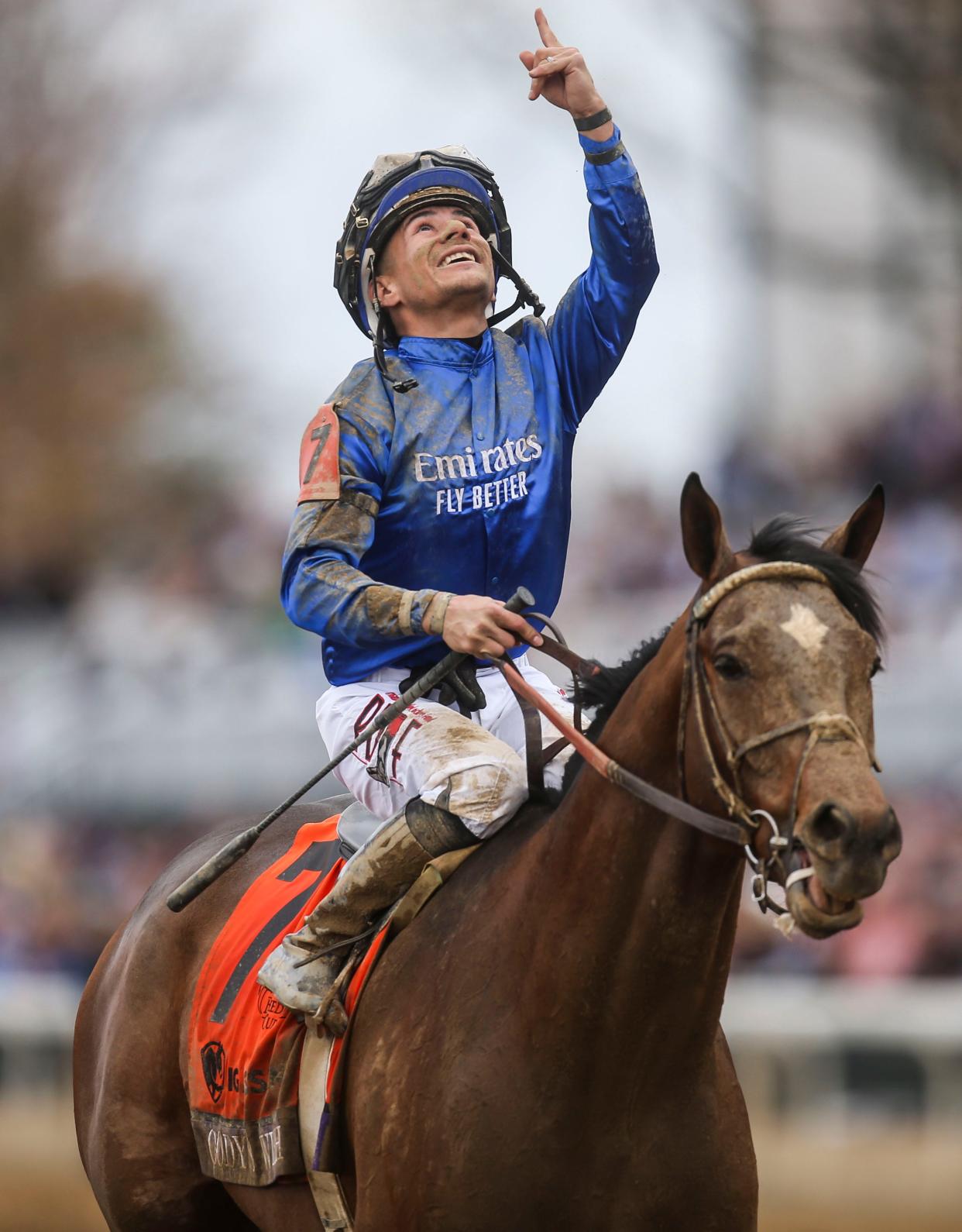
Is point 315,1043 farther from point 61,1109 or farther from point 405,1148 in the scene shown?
point 61,1109

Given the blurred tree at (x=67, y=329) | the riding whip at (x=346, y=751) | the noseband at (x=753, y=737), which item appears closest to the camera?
the noseband at (x=753, y=737)

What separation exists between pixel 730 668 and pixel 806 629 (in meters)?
0.15

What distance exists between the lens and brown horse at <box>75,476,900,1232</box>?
325 cm

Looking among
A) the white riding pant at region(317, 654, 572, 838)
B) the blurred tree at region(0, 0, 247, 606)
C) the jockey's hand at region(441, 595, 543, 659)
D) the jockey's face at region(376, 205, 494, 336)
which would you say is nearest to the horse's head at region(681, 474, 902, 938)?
the jockey's hand at region(441, 595, 543, 659)

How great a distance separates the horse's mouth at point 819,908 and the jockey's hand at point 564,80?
1.92 m

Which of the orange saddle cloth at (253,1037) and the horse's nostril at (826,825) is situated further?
the orange saddle cloth at (253,1037)

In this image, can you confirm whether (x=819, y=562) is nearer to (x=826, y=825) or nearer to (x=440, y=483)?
(x=826, y=825)

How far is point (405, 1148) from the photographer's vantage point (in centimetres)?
372

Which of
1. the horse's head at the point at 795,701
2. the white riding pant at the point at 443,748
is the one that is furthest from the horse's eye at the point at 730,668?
the white riding pant at the point at 443,748

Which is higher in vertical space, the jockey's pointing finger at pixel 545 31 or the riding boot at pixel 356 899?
the jockey's pointing finger at pixel 545 31

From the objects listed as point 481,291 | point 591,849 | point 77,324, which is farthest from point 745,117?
point 591,849

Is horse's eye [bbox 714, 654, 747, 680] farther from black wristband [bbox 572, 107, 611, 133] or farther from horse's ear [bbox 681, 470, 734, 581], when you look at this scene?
black wristband [bbox 572, 107, 611, 133]

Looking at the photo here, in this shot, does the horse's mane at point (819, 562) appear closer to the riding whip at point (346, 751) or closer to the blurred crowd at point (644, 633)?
the riding whip at point (346, 751)

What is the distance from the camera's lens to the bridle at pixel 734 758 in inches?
124
